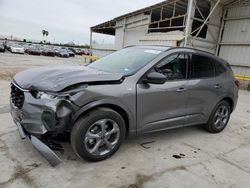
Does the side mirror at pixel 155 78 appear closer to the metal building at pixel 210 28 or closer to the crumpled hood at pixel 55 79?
the crumpled hood at pixel 55 79

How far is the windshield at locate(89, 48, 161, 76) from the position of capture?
3.63 metres

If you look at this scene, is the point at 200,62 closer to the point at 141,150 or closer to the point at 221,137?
the point at 221,137

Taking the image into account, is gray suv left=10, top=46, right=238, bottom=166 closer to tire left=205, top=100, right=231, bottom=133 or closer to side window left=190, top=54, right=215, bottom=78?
side window left=190, top=54, right=215, bottom=78

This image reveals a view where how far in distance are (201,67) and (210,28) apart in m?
13.1

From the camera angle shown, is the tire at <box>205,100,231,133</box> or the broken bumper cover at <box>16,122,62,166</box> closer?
the broken bumper cover at <box>16,122,62,166</box>

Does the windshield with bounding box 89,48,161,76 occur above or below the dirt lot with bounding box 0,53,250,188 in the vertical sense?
above

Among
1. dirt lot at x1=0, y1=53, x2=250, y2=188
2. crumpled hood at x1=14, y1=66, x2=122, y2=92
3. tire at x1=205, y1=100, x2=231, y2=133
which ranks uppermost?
crumpled hood at x1=14, y1=66, x2=122, y2=92

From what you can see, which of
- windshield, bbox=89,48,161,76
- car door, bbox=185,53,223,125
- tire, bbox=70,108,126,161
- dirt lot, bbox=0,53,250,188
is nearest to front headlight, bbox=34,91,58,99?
tire, bbox=70,108,126,161

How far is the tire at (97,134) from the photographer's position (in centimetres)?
292

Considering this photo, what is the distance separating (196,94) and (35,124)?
276 cm

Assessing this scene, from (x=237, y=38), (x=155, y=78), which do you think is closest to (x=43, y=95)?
(x=155, y=78)

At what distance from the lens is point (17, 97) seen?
3262mm

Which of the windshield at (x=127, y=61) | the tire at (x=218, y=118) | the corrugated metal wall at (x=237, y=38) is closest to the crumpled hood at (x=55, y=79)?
the windshield at (x=127, y=61)

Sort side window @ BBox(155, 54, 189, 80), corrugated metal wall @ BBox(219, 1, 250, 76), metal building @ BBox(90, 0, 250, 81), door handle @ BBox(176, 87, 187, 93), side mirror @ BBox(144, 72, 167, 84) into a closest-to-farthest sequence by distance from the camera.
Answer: side mirror @ BBox(144, 72, 167, 84), side window @ BBox(155, 54, 189, 80), door handle @ BBox(176, 87, 187, 93), metal building @ BBox(90, 0, 250, 81), corrugated metal wall @ BBox(219, 1, 250, 76)
